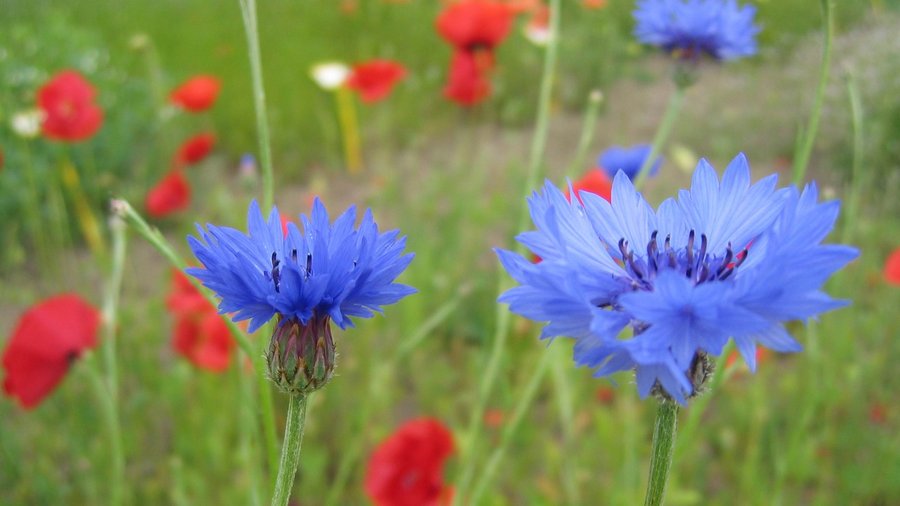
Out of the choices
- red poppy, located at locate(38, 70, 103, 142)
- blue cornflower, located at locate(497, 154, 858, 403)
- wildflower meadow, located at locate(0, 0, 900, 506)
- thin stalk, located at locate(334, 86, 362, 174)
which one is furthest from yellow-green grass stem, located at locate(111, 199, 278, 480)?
thin stalk, located at locate(334, 86, 362, 174)

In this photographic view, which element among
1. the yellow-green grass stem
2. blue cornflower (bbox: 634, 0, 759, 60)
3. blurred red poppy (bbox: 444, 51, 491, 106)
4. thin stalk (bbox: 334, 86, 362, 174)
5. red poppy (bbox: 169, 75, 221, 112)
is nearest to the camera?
the yellow-green grass stem

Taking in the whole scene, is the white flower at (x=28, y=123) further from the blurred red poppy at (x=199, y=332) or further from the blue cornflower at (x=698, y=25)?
the blue cornflower at (x=698, y=25)

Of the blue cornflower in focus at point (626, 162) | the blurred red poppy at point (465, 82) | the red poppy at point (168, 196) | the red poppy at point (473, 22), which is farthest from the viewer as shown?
the blurred red poppy at point (465, 82)

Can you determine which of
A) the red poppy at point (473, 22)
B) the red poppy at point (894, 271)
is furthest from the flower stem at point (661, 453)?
the red poppy at point (473, 22)

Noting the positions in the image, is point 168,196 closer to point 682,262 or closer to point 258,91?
point 258,91

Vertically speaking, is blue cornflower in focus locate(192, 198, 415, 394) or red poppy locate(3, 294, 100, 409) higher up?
red poppy locate(3, 294, 100, 409)

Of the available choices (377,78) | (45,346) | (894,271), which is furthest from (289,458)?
(377,78)

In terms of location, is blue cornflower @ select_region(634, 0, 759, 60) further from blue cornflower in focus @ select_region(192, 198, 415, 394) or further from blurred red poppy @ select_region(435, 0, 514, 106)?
blurred red poppy @ select_region(435, 0, 514, 106)

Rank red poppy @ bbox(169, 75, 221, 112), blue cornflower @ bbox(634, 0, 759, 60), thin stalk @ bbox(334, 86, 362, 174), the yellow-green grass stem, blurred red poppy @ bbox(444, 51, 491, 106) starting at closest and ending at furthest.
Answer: the yellow-green grass stem
blue cornflower @ bbox(634, 0, 759, 60)
red poppy @ bbox(169, 75, 221, 112)
blurred red poppy @ bbox(444, 51, 491, 106)
thin stalk @ bbox(334, 86, 362, 174)
